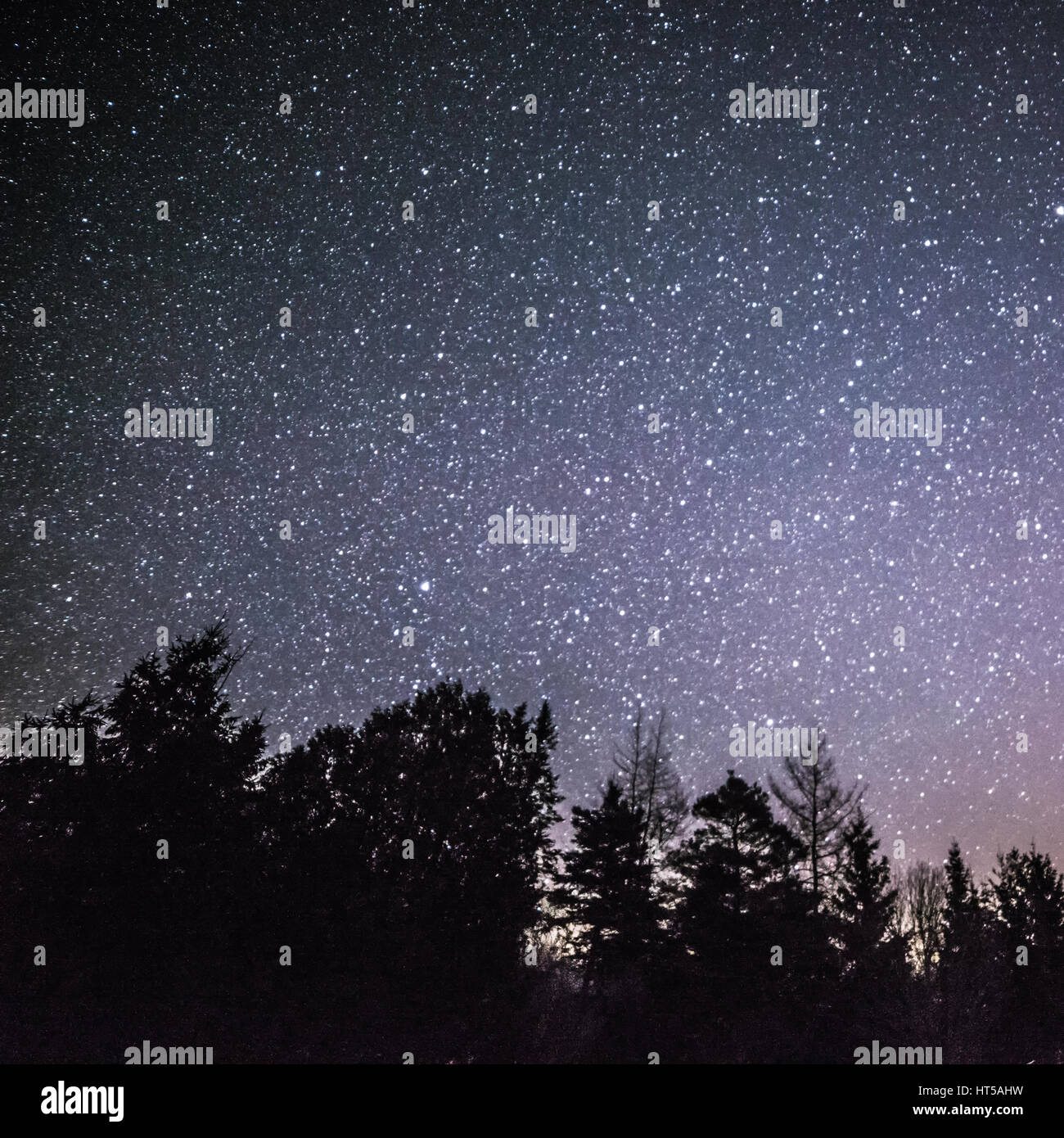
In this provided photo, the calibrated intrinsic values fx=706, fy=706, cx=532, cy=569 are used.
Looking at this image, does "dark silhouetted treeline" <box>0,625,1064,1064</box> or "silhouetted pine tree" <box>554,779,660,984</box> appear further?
"silhouetted pine tree" <box>554,779,660,984</box>

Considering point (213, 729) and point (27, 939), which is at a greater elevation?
point (213, 729)

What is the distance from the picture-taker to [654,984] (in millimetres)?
22469

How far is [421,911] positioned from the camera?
18.0m

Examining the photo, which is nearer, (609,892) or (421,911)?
(421,911)

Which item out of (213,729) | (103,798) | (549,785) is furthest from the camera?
(549,785)

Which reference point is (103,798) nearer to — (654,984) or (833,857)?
(654,984)

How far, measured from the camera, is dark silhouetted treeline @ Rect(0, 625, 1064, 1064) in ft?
52.1

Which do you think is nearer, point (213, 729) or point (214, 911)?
point (214, 911)

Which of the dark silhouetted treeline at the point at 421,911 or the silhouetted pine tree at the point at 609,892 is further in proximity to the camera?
the silhouetted pine tree at the point at 609,892

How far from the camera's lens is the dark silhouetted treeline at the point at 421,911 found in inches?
625
